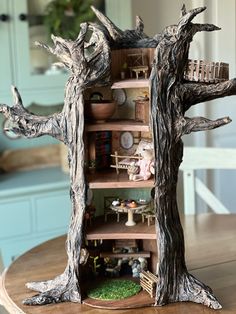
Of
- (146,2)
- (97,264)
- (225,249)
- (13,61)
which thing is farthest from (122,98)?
(146,2)

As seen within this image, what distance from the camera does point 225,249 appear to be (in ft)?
6.04

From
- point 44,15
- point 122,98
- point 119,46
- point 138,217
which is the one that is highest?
point 44,15

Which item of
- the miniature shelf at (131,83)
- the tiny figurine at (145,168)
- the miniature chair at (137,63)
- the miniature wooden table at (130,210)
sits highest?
the miniature chair at (137,63)

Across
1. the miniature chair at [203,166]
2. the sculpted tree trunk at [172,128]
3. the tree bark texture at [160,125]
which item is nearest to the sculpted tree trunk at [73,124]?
the tree bark texture at [160,125]

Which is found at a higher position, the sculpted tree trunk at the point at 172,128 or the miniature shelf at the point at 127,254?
the sculpted tree trunk at the point at 172,128

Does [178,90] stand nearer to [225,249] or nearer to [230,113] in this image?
[225,249]

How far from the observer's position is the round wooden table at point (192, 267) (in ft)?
4.64

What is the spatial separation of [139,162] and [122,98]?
0.70ft

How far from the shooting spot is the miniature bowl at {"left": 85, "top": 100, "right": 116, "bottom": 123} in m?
1.45

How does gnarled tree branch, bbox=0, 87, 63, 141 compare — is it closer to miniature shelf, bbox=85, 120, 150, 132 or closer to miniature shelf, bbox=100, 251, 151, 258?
miniature shelf, bbox=85, 120, 150, 132

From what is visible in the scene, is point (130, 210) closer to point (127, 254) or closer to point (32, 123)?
point (127, 254)

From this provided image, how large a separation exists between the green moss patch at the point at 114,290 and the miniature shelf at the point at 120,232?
130 millimetres

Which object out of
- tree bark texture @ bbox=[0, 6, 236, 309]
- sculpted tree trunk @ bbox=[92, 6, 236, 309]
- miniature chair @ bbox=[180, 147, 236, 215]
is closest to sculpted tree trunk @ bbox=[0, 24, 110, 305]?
tree bark texture @ bbox=[0, 6, 236, 309]

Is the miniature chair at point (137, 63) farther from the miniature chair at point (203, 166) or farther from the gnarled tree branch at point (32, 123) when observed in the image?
the miniature chair at point (203, 166)
